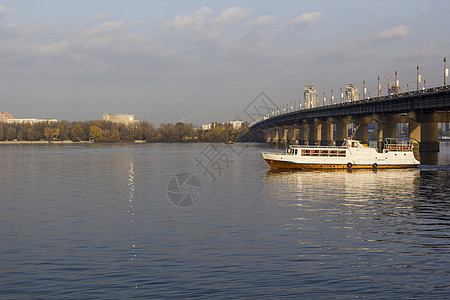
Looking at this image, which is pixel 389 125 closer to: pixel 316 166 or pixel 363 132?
pixel 363 132

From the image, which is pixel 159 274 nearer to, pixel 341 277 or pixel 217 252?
pixel 217 252

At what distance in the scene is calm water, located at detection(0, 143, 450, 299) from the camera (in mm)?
22656

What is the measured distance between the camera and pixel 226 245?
100 ft

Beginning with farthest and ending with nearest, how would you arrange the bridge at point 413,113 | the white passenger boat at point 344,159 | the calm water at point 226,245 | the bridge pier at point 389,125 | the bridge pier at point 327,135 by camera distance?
the bridge pier at point 327,135, the bridge pier at point 389,125, the bridge at point 413,113, the white passenger boat at point 344,159, the calm water at point 226,245

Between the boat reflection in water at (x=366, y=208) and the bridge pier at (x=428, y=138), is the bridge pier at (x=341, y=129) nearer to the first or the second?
the bridge pier at (x=428, y=138)

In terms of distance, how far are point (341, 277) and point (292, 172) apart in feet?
225

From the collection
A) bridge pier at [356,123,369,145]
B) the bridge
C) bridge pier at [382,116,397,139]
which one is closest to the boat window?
the bridge

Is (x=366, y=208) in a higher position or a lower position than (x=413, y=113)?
lower

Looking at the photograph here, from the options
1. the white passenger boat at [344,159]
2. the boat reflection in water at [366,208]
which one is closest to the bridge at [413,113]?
the white passenger boat at [344,159]

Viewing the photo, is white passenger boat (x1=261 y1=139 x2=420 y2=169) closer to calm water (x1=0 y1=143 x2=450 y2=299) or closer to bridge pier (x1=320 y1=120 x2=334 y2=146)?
calm water (x1=0 y1=143 x2=450 y2=299)

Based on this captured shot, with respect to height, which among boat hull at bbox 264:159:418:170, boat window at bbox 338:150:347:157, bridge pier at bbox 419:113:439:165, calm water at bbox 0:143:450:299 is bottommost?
calm water at bbox 0:143:450:299

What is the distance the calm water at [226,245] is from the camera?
74.3ft

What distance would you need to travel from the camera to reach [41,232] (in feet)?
115

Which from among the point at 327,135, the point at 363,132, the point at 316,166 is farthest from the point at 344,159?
the point at 327,135
